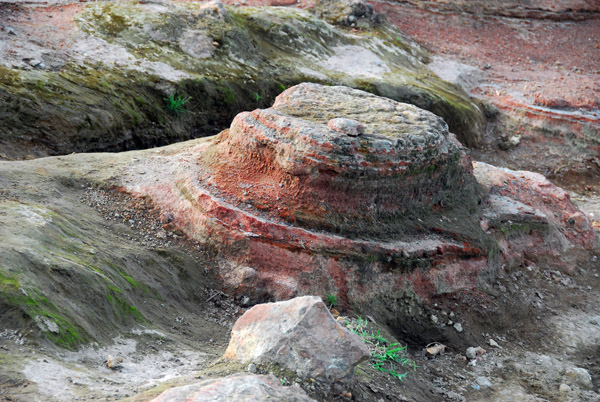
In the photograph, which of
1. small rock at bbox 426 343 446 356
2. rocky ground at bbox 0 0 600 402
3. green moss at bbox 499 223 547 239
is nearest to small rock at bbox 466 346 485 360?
rocky ground at bbox 0 0 600 402

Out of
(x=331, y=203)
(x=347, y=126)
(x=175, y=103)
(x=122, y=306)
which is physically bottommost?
(x=175, y=103)

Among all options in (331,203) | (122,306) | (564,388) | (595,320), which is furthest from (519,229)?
(122,306)

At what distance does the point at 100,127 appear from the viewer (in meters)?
8.77

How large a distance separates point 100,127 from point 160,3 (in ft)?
12.3

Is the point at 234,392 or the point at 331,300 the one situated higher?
the point at 234,392

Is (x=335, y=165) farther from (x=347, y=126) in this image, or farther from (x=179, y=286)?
(x=179, y=286)

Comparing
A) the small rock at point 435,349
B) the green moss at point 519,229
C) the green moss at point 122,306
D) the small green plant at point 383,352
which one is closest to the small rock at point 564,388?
the small rock at point 435,349

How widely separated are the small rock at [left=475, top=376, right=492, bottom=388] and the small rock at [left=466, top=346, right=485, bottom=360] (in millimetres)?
286

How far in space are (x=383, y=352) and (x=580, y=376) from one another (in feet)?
7.56

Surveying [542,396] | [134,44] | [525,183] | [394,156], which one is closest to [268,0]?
[134,44]

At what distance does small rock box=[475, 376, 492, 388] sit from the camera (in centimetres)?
565

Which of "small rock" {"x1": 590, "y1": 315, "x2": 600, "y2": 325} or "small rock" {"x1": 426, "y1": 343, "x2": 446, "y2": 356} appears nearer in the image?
"small rock" {"x1": 426, "y1": 343, "x2": 446, "y2": 356}

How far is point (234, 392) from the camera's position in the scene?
3166mm

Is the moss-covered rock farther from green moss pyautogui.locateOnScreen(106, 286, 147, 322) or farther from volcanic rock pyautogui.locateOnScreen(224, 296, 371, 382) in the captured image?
volcanic rock pyautogui.locateOnScreen(224, 296, 371, 382)
